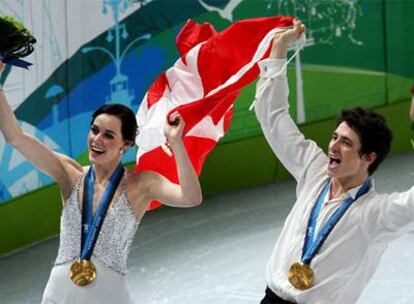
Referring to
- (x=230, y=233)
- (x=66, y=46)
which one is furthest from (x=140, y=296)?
(x=66, y=46)

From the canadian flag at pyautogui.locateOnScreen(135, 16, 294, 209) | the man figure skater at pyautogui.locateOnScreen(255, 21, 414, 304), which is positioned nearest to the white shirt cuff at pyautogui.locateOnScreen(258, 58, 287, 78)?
the man figure skater at pyautogui.locateOnScreen(255, 21, 414, 304)

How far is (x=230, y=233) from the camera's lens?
692 cm

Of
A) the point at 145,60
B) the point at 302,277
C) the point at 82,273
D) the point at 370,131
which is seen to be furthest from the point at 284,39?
the point at 145,60

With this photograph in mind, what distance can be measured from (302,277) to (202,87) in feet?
3.07

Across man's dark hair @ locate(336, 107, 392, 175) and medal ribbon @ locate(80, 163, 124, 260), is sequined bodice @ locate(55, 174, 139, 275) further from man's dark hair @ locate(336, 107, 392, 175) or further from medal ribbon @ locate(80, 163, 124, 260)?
man's dark hair @ locate(336, 107, 392, 175)

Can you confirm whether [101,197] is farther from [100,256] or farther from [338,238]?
[338,238]

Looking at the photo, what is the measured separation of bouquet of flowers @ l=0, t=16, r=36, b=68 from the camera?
13.2 feet

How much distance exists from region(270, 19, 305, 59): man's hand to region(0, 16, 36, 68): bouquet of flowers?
37.0 inches

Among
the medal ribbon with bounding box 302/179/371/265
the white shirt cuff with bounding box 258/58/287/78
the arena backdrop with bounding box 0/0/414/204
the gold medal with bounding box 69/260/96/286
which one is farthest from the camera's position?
the arena backdrop with bounding box 0/0/414/204

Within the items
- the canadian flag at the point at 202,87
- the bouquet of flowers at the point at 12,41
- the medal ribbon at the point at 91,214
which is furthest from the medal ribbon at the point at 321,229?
the bouquet of flowers at the point at 12,41

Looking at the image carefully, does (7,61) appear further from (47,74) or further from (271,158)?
(271,158)

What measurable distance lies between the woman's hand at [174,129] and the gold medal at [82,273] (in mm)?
519

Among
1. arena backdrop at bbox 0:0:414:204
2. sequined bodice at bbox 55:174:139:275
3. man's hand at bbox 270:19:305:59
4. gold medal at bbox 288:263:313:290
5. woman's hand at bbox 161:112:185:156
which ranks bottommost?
arena backdrop at bbox 0:0:414:204

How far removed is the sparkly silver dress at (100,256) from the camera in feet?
12.9
